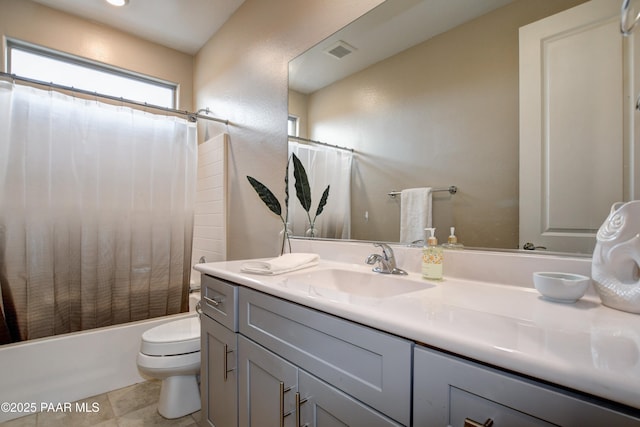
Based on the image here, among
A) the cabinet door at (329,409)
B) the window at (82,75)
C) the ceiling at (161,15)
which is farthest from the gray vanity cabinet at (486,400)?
the window at (82,75)

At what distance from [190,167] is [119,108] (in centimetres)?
58

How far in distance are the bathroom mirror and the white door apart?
0.10ft

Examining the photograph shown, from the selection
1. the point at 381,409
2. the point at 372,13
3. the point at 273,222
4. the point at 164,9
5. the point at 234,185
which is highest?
the point at 164,9

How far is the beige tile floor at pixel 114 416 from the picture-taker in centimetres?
154

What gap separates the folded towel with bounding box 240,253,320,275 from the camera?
43.7 inches

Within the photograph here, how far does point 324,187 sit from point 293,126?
17.4 inches

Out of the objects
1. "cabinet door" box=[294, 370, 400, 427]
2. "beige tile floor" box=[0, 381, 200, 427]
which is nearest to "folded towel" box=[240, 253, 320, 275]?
"cabinet door" box=[294, 370, 400, 427]

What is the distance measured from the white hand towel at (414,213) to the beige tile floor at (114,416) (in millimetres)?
1492

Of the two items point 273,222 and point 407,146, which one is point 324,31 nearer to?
point 407,146

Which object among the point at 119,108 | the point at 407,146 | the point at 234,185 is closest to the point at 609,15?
the point at 407,146

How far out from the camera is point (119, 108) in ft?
6.58

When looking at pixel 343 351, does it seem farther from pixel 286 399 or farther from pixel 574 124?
pixel 574 124

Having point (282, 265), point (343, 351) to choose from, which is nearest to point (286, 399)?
point (343, 351)

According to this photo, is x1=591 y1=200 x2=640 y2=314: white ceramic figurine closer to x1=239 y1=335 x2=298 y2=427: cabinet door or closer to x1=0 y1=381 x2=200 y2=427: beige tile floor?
x1=239 y1=335 x2=298 y2=427: cabinet door
